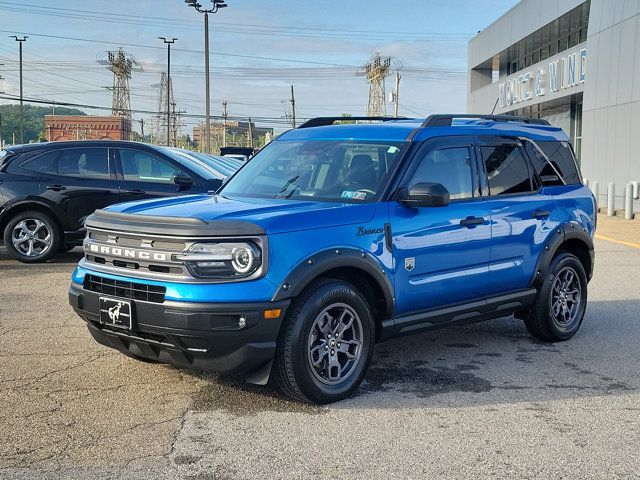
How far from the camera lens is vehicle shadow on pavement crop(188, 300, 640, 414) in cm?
507

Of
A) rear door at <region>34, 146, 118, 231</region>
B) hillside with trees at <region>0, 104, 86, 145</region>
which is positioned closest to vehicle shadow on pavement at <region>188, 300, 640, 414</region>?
rear door at <region>34, 146, 118, 231</region>

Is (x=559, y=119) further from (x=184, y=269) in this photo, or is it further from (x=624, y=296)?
(x=184, y=269)

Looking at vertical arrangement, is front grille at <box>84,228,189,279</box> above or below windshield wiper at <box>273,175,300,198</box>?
below

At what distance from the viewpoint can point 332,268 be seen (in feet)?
16.1

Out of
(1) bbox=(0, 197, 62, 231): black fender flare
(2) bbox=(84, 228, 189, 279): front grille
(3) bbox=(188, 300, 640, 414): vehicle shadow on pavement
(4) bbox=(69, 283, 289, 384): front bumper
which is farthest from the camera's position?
(1) bbox=(0, 197, 62, 231): black fender flare

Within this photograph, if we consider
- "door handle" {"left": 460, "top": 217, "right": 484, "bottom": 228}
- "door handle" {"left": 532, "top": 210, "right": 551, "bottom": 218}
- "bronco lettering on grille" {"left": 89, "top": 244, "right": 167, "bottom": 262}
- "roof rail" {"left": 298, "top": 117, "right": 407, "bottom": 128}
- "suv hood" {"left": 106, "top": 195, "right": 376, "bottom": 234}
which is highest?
"roof rail" {"left": 298, "top": 117, "right": 407, "bottom": 128}

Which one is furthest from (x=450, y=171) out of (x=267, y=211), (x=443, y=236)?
(x=267, y=211)

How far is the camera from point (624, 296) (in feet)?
29.6

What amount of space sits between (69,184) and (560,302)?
23.5ft

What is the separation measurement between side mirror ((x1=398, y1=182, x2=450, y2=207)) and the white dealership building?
14950 mm

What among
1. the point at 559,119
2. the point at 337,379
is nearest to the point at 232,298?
the point at 337,379

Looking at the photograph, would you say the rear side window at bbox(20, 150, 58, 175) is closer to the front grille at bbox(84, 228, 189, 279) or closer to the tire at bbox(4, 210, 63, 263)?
the tire at bbox(4, 210, 63, 263)

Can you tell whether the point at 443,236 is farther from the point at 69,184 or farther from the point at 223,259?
the point at 69,184

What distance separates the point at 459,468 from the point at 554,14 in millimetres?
29291
